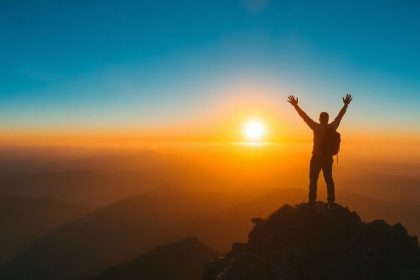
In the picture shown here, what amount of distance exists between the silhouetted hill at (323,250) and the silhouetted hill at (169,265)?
58.0m

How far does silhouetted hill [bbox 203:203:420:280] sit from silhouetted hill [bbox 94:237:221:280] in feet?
190

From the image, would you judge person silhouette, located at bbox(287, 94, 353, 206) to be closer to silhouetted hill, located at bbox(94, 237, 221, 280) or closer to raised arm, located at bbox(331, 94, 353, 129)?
raised arm, located at bbox(331, 94, 353, 129)

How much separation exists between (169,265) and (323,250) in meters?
66.7

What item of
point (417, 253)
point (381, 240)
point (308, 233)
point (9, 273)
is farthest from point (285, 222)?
point (9, 273)

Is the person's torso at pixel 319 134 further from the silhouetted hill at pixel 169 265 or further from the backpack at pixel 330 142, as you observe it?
the silhouetted hill at pixel 169 265

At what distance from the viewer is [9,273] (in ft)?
627

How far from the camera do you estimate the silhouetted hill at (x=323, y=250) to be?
68.1 feet

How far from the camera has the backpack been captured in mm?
20609

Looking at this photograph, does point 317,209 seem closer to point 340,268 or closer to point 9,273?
point 340,268

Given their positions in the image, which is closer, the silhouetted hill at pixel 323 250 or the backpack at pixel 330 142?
the backpack at pixel 330 142

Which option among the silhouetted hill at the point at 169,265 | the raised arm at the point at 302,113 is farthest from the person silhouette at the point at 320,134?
the silhouetted hill at the point at 169,265

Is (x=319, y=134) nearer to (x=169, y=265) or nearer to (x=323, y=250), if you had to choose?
(x=323, y=250)

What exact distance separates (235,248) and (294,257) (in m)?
5.71

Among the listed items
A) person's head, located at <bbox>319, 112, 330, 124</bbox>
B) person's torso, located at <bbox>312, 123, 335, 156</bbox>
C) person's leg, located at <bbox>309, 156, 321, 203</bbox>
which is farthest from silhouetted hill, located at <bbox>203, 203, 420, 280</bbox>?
person's head, located at <bbox>319, 112, 330, 124</bbox>
